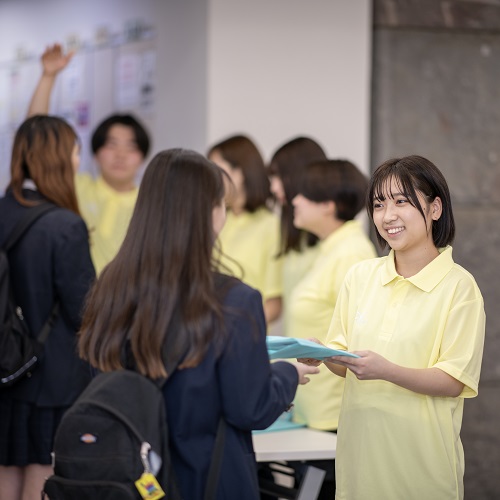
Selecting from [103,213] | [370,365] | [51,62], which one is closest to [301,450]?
[370,365]

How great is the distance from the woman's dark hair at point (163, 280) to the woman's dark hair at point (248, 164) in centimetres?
208

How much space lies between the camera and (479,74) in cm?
499

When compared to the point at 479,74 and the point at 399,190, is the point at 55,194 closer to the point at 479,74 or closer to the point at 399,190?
the point at 399,190

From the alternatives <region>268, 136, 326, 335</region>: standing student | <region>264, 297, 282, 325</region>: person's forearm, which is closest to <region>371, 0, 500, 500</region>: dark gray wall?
<region>268, 136, 326, 335</region>: standing student

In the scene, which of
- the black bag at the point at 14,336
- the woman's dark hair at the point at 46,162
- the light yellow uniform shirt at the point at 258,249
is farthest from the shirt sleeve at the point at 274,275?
the black bag at the point at 14,336

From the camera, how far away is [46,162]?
3.30 metres

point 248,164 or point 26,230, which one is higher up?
point 248,164

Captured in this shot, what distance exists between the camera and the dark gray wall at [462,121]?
193 inches

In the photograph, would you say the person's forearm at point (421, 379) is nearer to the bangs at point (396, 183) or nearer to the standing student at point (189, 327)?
the standing student at point (189, 327)

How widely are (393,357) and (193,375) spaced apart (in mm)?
588

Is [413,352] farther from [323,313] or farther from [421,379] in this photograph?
[323,313]

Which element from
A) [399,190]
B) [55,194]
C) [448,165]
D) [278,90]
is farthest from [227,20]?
[399,190]

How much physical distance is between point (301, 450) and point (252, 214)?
1.53 meters

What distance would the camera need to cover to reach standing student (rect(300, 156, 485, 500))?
2.29m
